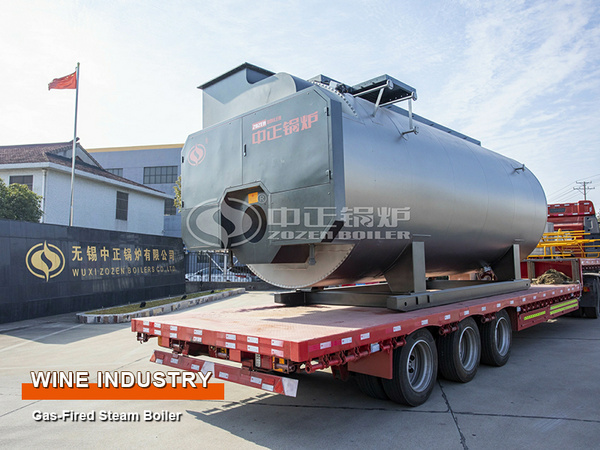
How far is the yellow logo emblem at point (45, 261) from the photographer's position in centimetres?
1156

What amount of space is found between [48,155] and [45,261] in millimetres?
12697

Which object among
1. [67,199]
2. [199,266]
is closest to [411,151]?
[199,266]

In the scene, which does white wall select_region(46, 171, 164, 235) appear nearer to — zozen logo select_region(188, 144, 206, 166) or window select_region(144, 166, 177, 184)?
window select_region(144, 166, 177, 184)

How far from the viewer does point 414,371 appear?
5.05 m

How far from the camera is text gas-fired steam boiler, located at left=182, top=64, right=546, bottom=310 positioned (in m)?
4.59

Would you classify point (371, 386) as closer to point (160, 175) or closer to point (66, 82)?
point (66, 82)

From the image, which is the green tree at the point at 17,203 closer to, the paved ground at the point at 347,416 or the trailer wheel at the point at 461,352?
the paved ground at the point at 347,416

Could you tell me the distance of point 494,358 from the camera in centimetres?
642

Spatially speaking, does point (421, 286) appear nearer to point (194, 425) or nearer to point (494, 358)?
point (494, 358)

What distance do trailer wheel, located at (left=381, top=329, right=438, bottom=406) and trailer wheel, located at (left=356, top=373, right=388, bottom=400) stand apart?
0.07m

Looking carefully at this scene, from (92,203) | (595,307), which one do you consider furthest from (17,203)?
(595,307)

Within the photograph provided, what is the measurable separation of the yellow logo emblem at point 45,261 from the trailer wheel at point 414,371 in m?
10.4

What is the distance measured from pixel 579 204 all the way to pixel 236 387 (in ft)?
38.0
